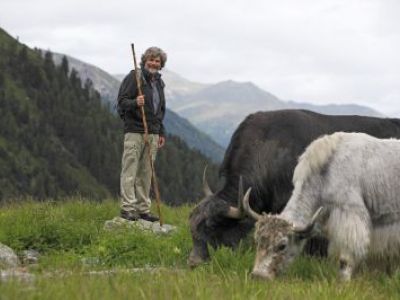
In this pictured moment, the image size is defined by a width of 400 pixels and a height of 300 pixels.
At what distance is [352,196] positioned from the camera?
7.88 meters

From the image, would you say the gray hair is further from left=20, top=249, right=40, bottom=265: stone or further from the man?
left=20, top=249, right=40, bottom=265: stone

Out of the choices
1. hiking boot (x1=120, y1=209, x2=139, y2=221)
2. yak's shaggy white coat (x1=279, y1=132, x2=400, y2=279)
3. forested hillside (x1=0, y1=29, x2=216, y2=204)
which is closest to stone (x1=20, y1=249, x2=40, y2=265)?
hiking boot (x1=120, y1=209, x2=139, y2=221)

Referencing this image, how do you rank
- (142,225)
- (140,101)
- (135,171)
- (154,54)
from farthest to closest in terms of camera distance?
(135,171)
(154,54)
(140,101)
(142,225)

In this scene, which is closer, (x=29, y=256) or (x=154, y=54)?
(x=29, y=256)

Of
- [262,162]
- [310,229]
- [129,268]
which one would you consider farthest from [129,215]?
[310,229]

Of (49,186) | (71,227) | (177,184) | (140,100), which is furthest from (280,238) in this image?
(177,184)

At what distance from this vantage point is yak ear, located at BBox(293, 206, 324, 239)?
7.75m

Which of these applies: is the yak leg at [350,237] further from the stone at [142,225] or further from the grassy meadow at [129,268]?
the stone at [142,225]

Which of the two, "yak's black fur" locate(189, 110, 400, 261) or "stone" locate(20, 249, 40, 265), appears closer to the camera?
"stone" locate(20, 249, 40, 265)

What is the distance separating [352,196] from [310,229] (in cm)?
65

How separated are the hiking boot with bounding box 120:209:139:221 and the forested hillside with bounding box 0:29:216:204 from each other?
10347cm

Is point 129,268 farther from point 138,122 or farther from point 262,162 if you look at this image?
point 138,122

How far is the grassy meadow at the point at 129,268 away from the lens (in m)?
5.52

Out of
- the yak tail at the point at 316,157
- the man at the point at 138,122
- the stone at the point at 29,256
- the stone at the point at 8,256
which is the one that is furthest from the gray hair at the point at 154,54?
the yak tail at the point at 316,157
